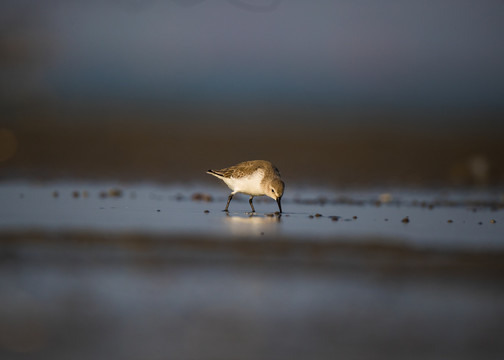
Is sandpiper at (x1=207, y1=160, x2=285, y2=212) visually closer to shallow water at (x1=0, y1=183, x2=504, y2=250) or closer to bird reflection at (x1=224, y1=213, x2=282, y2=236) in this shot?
shallow water at (x1=0, y1=183, x2=504, y2=250)

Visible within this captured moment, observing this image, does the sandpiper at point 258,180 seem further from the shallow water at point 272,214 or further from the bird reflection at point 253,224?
the bird reflection at point 253,224

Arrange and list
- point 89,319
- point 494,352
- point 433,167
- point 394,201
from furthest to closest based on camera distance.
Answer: point 433,167, point 394,201, point 89,319, point 494,352

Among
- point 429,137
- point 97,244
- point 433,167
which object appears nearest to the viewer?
point 97,244

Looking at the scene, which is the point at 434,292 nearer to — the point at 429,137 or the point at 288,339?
the point at 288,339

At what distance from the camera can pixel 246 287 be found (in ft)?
20.4

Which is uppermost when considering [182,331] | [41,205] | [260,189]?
[260,189]

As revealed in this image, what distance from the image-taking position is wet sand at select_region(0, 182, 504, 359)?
4.72m

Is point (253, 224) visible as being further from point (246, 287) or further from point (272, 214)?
point (246, 287)

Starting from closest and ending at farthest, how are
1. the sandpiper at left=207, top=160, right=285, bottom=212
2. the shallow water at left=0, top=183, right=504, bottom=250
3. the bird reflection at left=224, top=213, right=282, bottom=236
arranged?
the shallow water at left=0, top=183, right=504, bottom=250, the bird reflection at left=224, top=213, right=282, bottom=236, the sandpiper at left=207, top=160, right=285, bottom=212

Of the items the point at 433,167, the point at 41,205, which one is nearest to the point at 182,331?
the point at 41,205

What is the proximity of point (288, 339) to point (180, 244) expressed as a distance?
381 centimetres

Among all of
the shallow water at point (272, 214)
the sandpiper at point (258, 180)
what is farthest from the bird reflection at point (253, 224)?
the sandpiper at point (258, 180)

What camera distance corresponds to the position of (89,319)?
201 inches

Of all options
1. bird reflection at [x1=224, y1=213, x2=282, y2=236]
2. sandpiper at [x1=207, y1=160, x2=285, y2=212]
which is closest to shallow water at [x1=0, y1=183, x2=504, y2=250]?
bird reflection at [x1=224, y1=213, x2=282, y2=236]
